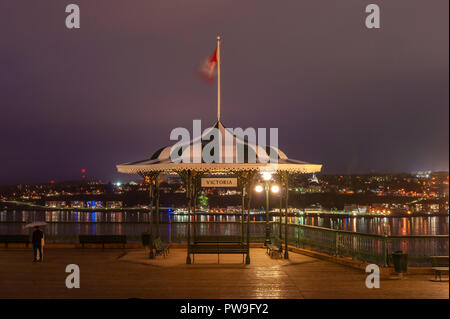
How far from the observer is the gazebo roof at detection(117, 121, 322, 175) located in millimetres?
16047

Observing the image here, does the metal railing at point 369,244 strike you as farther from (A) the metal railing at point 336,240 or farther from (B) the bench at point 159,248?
(B) the bench at point 159,248

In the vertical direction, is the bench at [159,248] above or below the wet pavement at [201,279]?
above

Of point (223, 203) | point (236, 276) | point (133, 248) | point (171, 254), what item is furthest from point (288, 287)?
point (223, 203)

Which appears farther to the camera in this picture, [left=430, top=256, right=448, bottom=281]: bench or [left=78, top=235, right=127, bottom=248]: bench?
[left=78, top=235, right=127, bottom=248]: bench

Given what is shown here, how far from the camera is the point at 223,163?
16.2 metres

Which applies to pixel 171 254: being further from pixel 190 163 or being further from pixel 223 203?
pixel 223 203

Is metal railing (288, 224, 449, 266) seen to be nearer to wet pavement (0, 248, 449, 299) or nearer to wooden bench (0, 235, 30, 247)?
wet pavement (0, 248, 449, 299)

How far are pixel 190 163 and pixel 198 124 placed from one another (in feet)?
11.3

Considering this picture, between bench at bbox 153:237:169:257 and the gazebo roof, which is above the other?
the gazebo roof

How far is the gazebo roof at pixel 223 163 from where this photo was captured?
1605 centimetres

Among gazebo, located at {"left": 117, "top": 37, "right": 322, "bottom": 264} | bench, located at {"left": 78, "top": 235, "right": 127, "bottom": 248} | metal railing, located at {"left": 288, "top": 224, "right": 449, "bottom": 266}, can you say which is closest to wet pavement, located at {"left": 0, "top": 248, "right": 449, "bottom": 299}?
metal railing, located at {"left": 288, "top": 224, "right": 449, "bottom": 266}

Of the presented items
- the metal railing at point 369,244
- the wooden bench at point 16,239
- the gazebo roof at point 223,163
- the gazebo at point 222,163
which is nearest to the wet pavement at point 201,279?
the metal railing at point 369,244

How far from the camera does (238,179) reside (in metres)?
17.5

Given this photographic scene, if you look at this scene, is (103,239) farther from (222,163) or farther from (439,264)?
(439,264)
